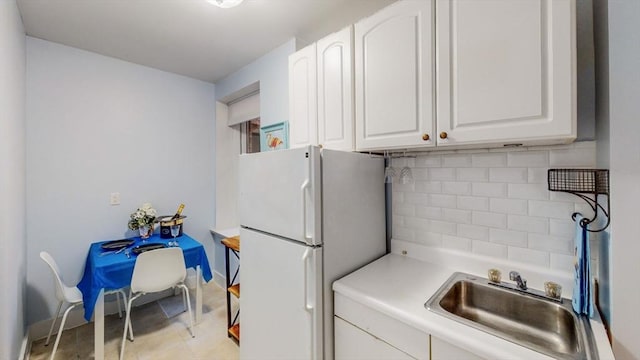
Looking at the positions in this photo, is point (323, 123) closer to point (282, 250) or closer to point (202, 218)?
point (282, 250)

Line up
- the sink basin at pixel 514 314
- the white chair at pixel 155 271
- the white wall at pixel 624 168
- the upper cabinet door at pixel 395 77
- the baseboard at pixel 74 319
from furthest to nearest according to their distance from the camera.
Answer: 1. the baseboard at pixel 74 319
2. the white chair at pixel 155 271
3. the upper cabinet door at pixel 395 77
4. the sink basin at pixel 514 314
5. the white wall at pixel 624 168

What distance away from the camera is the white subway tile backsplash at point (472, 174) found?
1.39 metres

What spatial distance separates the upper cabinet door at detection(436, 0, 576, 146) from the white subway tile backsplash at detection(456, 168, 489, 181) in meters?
0.38

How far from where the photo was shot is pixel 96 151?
2.49 m

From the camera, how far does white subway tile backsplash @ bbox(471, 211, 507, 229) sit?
134cm

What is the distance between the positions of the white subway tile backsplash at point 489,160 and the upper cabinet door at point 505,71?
327 millimetres

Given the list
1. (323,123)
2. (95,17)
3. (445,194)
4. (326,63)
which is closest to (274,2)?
(326,63)

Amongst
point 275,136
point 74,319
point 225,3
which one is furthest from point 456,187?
point 74,319

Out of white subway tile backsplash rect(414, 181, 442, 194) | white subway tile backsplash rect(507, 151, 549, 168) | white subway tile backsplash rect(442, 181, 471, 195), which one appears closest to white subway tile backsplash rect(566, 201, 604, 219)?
white subway tile backsplash rect(507, 151, 549, 168)

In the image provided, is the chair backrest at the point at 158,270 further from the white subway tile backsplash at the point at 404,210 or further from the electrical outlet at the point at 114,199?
the white subway tile backsplash at the point at 404,210

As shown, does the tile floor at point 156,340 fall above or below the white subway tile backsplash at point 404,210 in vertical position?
below

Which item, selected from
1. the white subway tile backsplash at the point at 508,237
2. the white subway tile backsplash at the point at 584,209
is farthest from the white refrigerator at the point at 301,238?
the white subway tile backsplash at the point at 584,209

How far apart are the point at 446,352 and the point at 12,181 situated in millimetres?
2525

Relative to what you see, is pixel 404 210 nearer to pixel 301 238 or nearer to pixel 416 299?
pixel 416 299
